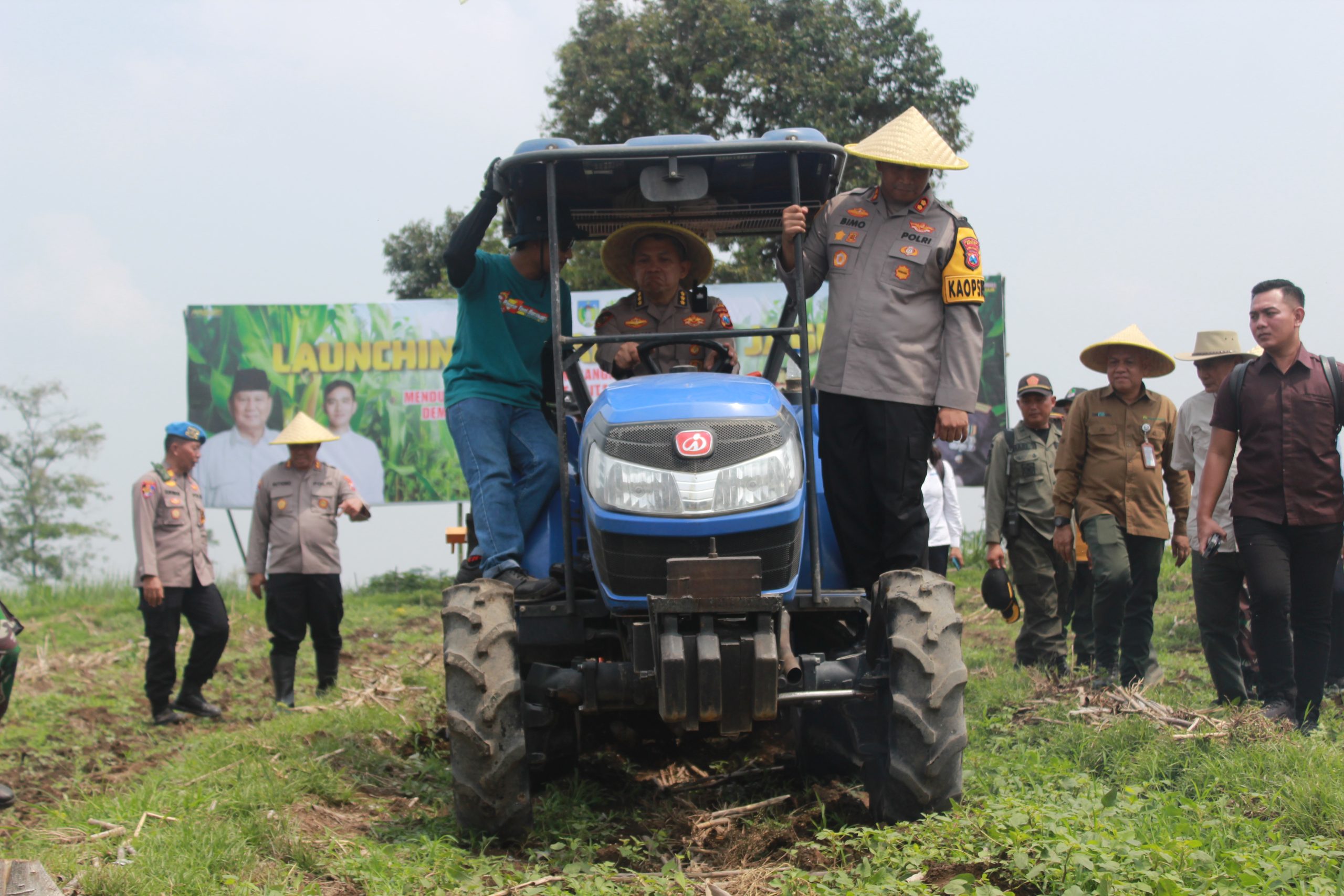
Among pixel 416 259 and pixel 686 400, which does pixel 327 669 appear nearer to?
pixel 686 400

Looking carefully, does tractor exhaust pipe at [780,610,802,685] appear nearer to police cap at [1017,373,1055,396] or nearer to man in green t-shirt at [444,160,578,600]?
man in green t-shirt at [444,160,578,600]

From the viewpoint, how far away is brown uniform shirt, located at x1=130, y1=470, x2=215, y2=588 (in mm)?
8695

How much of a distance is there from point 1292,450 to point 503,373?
373cm

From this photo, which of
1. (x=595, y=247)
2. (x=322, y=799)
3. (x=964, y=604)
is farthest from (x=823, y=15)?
(x=322, y=799)

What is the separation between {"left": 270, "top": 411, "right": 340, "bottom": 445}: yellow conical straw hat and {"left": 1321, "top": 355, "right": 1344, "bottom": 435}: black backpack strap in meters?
6.56

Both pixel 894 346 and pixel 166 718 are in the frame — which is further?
pixel 166 718

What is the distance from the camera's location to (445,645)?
431 centimetres

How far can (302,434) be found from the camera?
9266 mm

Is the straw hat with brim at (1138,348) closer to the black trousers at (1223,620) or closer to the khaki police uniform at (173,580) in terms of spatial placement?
the black trousers at (1223,620)

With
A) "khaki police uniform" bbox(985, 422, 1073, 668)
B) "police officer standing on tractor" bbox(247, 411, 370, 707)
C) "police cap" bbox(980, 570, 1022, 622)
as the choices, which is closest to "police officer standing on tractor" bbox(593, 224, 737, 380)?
"police cap" bbox(980, 570, 1022, 622)

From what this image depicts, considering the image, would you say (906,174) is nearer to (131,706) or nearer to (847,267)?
(847,267)

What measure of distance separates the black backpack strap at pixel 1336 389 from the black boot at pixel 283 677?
22.8 ft

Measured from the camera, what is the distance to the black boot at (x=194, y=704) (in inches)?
349

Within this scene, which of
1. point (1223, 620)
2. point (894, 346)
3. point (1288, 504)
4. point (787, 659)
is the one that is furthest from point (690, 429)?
point (1223, 620)
